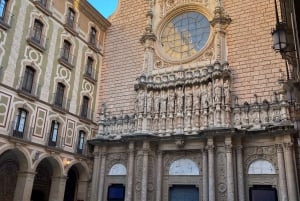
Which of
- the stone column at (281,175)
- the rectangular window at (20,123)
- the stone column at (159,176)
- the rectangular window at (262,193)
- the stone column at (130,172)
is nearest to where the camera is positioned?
the stone column at (281,175)

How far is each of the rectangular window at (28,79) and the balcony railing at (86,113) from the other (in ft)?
12.6

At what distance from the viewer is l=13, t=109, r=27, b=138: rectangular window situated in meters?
14.5

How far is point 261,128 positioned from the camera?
49.4 feet

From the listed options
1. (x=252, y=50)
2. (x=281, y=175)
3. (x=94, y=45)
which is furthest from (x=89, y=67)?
(x=281, y=175)

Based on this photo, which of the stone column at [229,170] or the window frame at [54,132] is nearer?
the stone column at [229,170]

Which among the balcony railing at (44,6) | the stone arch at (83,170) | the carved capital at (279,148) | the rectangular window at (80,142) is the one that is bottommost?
the stone arch at (83,170)

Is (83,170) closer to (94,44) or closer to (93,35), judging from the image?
(94,44)

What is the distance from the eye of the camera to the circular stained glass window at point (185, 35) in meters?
19.2

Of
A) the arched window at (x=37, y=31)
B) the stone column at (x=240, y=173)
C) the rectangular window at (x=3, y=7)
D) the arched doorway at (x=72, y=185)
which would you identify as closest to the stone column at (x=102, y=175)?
the arched doorway at (x=72, y=185)

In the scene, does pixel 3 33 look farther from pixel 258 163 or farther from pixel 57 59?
pixel 258 163

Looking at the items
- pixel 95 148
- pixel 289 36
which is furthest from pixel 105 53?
pixel 289 36

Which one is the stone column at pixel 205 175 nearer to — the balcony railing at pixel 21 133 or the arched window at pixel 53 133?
the arched window at pixel 53 133

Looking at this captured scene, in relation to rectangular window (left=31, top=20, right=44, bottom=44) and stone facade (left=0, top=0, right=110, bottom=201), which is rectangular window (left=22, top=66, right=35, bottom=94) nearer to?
stone facade (left=0, top=0, right=110, bottom=201)

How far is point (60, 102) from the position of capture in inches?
686
